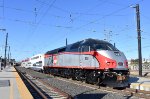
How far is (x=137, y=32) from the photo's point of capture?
36000 millimetres

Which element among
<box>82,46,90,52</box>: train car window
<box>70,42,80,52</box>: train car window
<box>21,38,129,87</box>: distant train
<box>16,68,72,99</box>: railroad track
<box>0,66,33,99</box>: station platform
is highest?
<box>70,42,80,52</box>: train car window

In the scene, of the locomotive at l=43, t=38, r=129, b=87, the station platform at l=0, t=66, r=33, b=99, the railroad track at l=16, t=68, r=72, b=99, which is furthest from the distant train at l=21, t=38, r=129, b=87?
the station platform at l=0, t=66, r=33, b=99

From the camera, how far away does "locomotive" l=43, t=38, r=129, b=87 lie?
69.5 feet

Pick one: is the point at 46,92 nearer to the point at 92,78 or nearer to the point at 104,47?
the point at 92,78

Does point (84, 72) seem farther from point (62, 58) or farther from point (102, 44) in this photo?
point (62, 58)

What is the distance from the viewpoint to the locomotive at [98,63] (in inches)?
834

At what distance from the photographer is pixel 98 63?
22031 millimetres

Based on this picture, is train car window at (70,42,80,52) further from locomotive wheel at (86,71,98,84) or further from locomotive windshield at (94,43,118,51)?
locomotive windshield at (94,43,118,51)

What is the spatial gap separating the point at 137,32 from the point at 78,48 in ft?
40.6

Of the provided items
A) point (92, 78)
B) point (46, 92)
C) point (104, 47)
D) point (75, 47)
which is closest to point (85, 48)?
point (104, 47)

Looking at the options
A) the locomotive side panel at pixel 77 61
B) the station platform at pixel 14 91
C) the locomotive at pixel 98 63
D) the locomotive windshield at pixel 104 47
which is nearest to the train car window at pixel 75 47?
the locomotive at pixel 98 63

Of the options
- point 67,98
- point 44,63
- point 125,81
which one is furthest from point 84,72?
point 44,63

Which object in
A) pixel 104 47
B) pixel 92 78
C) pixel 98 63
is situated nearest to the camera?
pixel 98 63

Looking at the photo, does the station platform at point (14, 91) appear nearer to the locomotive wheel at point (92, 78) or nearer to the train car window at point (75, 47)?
the locomotive wheel at point (92, 78)
